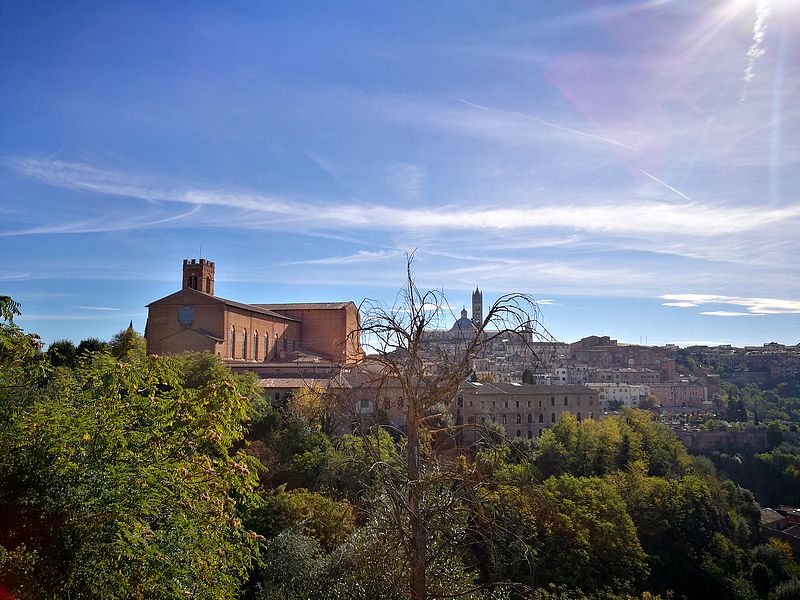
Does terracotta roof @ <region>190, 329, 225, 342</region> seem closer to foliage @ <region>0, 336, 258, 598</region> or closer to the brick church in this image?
the brick church

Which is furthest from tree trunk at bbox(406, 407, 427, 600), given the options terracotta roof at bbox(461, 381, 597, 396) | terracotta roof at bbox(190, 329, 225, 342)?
terracotta roof at bbox(190, 329, 225, 342)

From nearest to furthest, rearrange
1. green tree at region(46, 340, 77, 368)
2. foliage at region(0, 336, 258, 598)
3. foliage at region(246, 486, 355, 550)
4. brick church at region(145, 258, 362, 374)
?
foliage at region(0, 336, 258, 598) → foliage at region(246, 486, 355, 550) → green tree at region(46, 340, 77, 368) → brick church at region(145, 258, 362, 374)

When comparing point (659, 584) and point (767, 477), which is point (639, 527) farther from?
point (767, 477)

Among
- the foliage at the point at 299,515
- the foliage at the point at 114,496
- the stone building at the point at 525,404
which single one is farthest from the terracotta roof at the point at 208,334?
the foliage at the point at 114,496

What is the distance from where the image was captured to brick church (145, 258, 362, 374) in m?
41.1

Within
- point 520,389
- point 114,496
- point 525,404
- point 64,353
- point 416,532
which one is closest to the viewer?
point 416,532

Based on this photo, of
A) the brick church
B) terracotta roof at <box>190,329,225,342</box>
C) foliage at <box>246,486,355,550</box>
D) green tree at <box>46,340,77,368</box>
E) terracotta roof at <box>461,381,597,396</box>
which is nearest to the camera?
foliage at <box>246,486,355,550</box>

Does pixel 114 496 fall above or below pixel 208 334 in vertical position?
below

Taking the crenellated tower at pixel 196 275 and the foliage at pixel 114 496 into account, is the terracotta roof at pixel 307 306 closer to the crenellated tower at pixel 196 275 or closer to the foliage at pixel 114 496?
the crenellated tower at pixel 196 275

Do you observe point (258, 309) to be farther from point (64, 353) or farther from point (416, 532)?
point (416, 532)

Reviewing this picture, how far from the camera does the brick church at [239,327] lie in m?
41.1

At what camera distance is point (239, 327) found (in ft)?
144

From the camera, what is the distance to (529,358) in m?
6.57

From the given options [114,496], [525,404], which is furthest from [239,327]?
[114,496]
